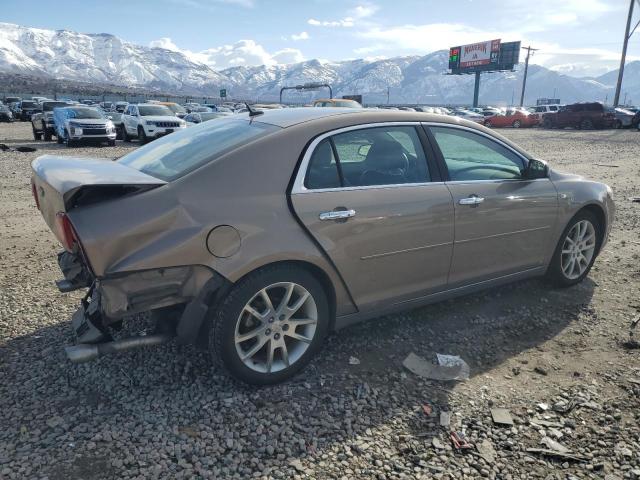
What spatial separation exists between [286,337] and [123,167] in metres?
1.57

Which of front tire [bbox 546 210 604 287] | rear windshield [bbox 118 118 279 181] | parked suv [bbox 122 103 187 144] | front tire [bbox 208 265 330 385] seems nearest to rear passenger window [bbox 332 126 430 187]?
rear windshield [bbox 118 118 279 181]

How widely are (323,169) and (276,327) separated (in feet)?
3.39

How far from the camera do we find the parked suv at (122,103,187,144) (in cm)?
2050

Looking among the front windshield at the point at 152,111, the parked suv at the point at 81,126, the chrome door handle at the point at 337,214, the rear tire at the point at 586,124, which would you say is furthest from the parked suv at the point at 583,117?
the chrome door handle at the point at 337,214

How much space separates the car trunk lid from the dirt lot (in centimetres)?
108

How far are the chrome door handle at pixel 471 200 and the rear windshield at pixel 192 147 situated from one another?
1448 mm

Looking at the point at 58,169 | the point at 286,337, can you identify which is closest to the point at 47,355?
the point at 58,169

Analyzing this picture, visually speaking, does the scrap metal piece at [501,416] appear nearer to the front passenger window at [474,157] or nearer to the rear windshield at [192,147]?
the front passenger window at [474,157]

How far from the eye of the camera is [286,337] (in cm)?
318

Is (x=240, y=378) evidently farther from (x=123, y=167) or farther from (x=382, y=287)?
(x=123, y=167)

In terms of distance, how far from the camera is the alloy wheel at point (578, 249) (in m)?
4.57

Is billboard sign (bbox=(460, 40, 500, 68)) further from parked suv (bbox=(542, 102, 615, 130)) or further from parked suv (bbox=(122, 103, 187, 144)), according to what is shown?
parked suv (bbox=(122, 103, 187, 144))

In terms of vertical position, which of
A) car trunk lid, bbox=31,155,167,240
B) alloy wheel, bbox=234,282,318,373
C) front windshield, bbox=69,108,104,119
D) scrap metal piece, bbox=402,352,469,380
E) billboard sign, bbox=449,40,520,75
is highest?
→ billboard sign, bbox=449,40,520,75

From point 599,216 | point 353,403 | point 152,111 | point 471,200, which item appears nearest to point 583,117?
point 152,111
